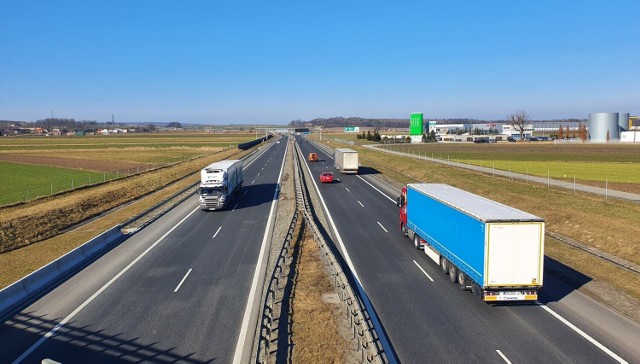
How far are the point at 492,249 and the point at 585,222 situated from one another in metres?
16.8

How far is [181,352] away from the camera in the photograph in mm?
13828

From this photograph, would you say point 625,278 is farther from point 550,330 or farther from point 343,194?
point 343,194

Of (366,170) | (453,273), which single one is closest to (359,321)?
(453,273)

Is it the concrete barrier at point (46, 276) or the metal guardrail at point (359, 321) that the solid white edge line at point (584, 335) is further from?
the concrete barrier at point (46, 276)

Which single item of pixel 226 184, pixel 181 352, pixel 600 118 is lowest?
pixel 181 352

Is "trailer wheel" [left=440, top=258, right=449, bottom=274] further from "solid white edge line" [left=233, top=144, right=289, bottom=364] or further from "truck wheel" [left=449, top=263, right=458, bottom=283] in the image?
"solid white edge line" [left=233, top=144, right=289, bottom=364]

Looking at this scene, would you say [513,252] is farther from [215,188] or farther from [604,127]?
[604,127]

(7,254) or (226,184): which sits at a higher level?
(226,184)

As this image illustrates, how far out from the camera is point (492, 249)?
1612 cm

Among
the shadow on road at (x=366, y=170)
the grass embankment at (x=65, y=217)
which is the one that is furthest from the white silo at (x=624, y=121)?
the grass embankment at (x=65, y=217)

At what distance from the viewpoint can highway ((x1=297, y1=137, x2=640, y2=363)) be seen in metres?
13.5

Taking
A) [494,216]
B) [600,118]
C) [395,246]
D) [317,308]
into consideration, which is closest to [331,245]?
[395,246]

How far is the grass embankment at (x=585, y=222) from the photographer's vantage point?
2045 centimetres

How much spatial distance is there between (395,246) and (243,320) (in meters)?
11.8
